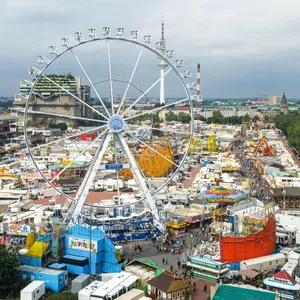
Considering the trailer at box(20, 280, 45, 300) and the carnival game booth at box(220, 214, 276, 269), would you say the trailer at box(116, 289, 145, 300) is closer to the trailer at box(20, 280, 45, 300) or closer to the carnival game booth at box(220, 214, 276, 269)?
the trailer at box(20, 280, 45, 300)

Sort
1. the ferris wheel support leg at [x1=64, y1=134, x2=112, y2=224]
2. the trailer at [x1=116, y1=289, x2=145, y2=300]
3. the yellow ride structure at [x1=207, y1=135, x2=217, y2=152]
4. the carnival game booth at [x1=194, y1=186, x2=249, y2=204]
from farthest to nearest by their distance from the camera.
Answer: the yellow ride structure at [x1=207, y1=135, x2=217, y2=152]
the carnival game booth at [x1=194, y1=186, x2=249, y2=204]
the ferris wheel support leg at [x1=64, y1=134, x2=112, y2=224]
the trailer at [x1=116, y1=289, x2=145, y2=300]

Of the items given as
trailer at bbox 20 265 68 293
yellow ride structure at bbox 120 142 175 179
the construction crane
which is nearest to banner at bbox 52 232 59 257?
trailer at bbox 20 265 68 293

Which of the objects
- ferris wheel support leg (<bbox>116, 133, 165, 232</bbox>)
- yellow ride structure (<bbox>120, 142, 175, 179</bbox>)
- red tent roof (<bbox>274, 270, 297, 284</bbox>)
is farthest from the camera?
yellow ride structure (<bbox>120, 142, 175, 179</bbox>)

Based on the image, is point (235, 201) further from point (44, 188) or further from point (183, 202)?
point (44, 188)

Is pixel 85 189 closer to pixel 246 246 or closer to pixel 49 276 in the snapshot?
pixel 49 276

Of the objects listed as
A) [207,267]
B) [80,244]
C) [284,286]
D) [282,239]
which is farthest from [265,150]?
[284,286]

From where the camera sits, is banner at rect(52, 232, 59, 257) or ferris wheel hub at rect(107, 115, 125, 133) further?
ferris wheel hub at rect(107, 115, 125, 133)
